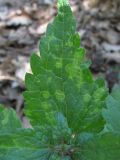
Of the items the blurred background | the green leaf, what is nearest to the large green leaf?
the green leaf

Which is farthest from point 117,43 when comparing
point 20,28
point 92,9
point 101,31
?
point 20,28

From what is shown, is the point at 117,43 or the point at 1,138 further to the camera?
the point at 117,43

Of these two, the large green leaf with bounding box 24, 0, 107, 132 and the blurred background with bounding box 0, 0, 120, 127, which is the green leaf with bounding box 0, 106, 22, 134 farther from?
the blurred background with bounding box 0, 0, 120, 127

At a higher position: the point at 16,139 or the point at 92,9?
the point at 92,9

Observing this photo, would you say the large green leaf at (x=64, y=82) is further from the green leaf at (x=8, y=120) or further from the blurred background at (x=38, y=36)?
the blurred background at (x=38, y=36)

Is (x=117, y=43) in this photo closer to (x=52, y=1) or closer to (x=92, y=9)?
(x=92, y=9)

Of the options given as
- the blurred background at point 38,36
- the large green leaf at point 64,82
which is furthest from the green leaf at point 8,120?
the blurred background at point 38,36

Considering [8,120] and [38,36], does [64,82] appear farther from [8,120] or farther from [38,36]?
[38,36]

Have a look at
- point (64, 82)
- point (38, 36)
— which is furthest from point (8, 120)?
point (38, 36)

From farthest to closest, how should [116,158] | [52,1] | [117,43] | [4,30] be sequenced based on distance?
[52,1] < [4,30] < [117,43] < [116,158]

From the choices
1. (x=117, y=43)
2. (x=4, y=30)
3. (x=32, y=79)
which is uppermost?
(x=4, y=30)
